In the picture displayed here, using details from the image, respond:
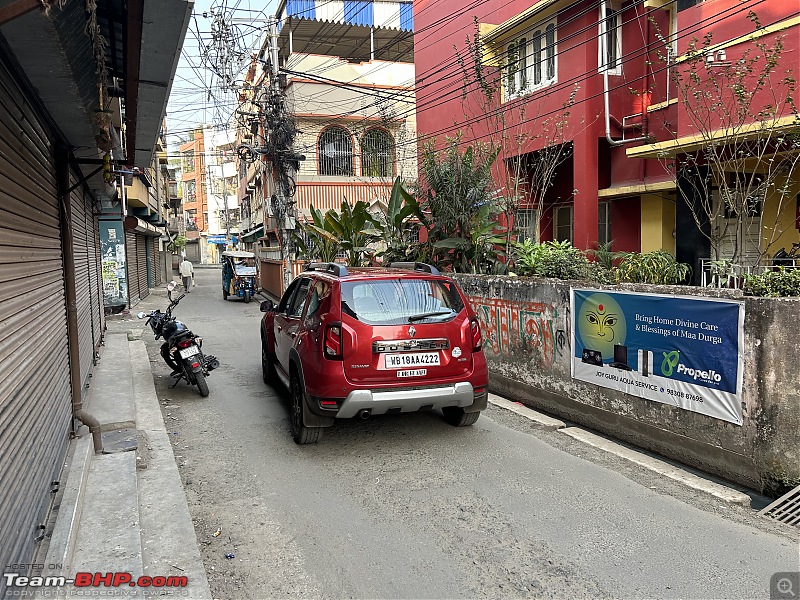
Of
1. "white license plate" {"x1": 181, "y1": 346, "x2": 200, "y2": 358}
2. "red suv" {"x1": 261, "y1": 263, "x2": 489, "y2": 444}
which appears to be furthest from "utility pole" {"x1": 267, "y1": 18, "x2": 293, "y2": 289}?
"red suv" {"x1": 261, "y1": 263, "x2": 489, "y2": 444}

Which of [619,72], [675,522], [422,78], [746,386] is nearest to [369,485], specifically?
[675,522]

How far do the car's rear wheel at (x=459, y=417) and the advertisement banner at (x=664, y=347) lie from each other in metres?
1.40

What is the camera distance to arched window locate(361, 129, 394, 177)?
28434mm

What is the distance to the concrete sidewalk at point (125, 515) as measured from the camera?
3.42m

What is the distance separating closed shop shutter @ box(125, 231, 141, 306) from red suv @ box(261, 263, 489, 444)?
641 inches

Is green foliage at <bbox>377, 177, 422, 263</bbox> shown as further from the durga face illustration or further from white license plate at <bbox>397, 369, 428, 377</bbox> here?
white license plate at <bbox>397, 369, 428, 377</bbox>

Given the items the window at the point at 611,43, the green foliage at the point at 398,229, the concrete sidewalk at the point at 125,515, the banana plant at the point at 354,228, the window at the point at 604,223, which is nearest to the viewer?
the concrete sidewalk at the point at 125,515

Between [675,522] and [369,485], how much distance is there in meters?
2.40

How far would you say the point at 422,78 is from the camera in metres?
19.2

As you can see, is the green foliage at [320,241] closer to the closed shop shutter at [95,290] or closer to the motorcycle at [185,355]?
the closed shop shutter at [95,290]

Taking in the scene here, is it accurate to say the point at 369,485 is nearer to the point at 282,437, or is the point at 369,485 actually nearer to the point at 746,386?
the point at 282,437

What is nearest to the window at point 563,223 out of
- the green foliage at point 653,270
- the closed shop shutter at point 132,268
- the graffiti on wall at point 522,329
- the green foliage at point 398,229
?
the green foliage at point 398,229

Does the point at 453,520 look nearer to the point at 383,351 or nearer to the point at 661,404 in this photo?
Answer: the point at 383,351

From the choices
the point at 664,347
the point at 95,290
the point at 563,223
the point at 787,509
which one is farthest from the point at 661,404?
the point at 563,223
